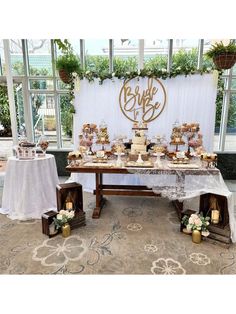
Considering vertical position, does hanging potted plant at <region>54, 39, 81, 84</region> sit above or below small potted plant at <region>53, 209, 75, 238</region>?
above

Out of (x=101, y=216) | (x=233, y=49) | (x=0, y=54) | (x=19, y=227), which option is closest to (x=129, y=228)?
(x=101, y=216)

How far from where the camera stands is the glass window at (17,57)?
17.2 ft

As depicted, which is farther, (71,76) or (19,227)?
(71,76)

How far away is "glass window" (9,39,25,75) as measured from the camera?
5.25 metres

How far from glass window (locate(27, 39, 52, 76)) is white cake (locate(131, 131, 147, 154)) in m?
2.97

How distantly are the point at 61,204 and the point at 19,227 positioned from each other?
2.21 ft

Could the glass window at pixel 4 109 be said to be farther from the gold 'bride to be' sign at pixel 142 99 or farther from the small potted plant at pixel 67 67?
the gold 'bride to be' sign at pixel 142 99

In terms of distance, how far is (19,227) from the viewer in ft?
10.3

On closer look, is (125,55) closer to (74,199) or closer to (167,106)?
(167,106)

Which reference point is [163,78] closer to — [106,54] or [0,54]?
[106,54]

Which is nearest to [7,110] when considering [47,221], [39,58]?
[39,58]

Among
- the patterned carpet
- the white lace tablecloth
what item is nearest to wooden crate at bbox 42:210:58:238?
the patterned carpet

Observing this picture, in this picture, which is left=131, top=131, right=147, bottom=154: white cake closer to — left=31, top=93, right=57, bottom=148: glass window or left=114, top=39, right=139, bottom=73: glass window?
left=114, top=39, right=139, bottom=73: glass window

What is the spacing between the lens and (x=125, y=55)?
5.25 meters
